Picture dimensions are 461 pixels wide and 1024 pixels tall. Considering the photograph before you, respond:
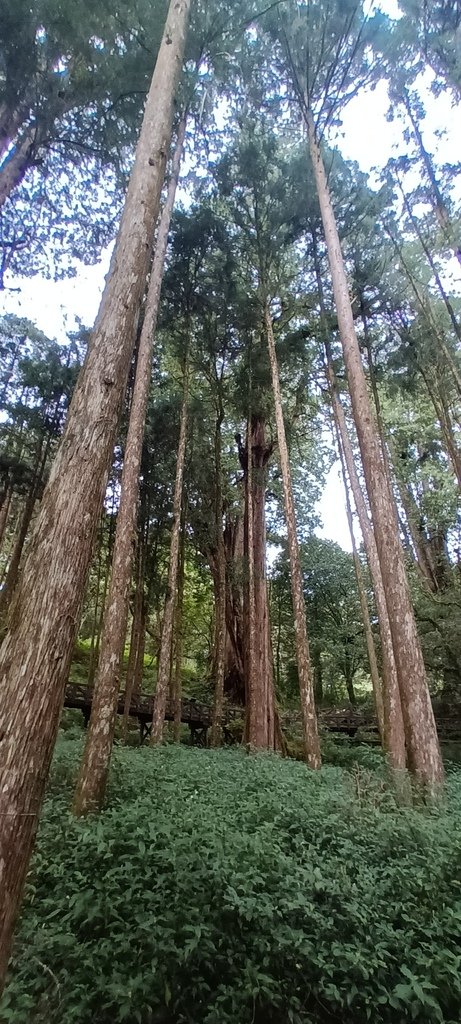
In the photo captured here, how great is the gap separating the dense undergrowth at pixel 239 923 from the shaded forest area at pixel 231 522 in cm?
2

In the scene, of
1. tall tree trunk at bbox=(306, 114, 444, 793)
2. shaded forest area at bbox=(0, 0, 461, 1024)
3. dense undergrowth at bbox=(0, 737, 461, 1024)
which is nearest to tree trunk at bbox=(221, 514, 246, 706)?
shaded forest area at bbox=(0, 0, 461, 1024)

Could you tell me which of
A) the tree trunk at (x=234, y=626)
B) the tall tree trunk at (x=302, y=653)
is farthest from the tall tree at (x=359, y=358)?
the tree trunk at (x=234, y=626)

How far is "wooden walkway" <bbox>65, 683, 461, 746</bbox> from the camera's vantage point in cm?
1395

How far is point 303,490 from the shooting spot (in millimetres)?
19609

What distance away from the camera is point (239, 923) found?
2.74 m

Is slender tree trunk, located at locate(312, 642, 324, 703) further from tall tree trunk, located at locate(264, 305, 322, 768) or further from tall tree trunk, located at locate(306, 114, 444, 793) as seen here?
tall tree trunk, located at locate(306, 114, 444, 793)

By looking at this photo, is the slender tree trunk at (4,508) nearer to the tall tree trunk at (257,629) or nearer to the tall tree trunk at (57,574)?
the tall tree trunk at (257,629)

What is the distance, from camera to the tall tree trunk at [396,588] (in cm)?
548

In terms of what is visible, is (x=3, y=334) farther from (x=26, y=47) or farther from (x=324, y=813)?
(x=324, y=813)

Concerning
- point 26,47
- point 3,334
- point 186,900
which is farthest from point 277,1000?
point 3,334

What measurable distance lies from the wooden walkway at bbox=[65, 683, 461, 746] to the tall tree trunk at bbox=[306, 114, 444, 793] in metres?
10.3

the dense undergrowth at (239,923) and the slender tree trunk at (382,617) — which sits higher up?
the slender tree trunk at (382,617)

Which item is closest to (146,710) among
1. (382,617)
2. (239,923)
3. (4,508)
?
(4,508)

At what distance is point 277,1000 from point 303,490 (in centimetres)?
1774
